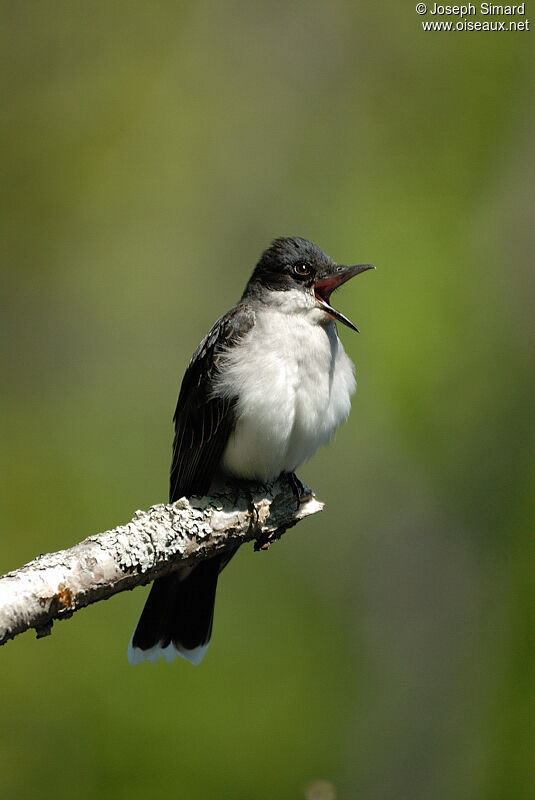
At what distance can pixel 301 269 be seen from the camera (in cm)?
488

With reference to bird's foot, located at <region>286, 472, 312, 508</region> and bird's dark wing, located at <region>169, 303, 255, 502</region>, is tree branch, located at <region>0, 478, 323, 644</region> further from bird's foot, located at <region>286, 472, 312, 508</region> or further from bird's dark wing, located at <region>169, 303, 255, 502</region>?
bird's dark wing, located at <region>169, 303, 255, 502</region>

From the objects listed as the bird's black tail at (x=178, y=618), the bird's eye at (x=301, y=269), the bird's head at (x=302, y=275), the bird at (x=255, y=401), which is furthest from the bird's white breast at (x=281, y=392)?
the bird's black tail at (x=178, y=618)

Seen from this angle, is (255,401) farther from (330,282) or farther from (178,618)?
(178,618)

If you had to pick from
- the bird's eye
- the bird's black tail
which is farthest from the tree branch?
the bird's eye

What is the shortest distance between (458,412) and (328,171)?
7.97ft

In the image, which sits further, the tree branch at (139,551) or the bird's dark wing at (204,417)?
the bird's dark wing at (204,417)

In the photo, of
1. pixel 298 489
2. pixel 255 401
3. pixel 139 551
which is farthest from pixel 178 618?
pixel 139 551

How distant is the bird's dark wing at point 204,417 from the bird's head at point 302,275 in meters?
0.23

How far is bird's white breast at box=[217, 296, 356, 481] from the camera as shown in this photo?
4391mm

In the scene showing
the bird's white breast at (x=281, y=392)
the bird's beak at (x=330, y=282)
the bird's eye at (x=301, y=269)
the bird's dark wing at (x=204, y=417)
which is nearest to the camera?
the bird's white breast at (x=281, y=392)

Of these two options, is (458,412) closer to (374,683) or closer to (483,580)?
(483,580)

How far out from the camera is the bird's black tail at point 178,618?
482cm

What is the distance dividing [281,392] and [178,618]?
1412mm

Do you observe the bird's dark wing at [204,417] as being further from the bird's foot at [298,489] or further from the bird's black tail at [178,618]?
the bird's black tail at [178,618]
